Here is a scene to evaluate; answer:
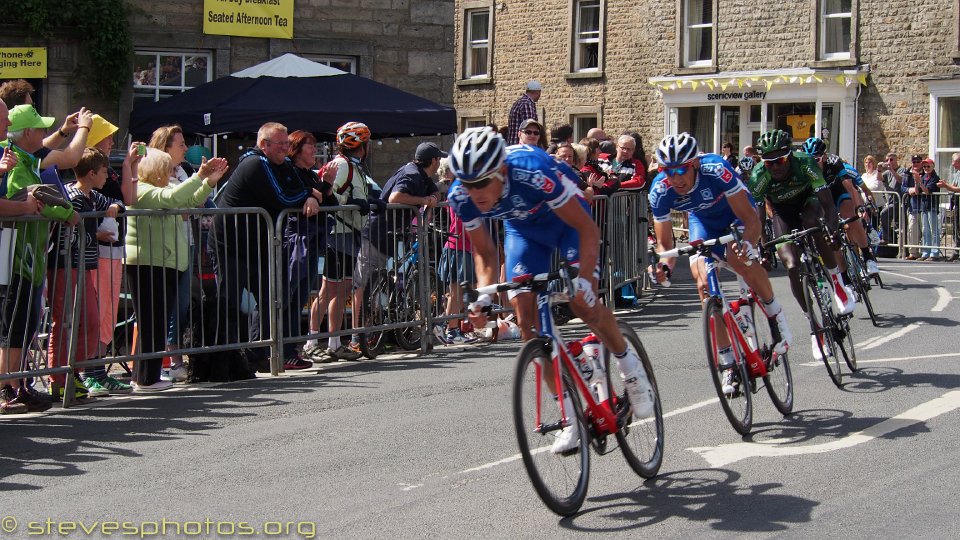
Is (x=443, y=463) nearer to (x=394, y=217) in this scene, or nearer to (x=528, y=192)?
(x=528, y=192)

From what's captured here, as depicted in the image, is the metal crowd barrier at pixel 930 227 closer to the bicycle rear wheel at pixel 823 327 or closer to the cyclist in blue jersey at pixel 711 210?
the bicycle rear wheel at pixel 823 327

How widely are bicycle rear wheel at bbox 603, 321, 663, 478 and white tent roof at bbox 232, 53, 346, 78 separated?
11.1 meters

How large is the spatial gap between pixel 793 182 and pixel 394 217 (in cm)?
365

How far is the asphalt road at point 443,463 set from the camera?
246 inches

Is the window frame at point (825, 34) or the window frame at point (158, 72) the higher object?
the window frame at point (825, 34)

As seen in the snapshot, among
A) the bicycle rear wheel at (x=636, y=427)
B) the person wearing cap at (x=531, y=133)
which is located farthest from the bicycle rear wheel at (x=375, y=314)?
the bicycle rear wheel at (x=636, y=427)

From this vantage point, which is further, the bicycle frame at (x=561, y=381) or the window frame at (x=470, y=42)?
the window frame at (x=470, y=42)

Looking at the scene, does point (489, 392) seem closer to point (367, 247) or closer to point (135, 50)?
point (367, 247)

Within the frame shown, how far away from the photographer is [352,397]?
976 centimetres

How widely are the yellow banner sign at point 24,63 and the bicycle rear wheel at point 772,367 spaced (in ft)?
43.8

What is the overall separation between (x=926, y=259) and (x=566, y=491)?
2028cm

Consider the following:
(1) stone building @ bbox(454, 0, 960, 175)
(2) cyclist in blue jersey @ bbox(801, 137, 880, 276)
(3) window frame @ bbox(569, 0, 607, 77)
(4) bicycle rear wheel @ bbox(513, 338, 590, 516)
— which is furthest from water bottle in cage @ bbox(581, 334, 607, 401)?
(3) window frame @ bbox(569, 0, 607, 77)

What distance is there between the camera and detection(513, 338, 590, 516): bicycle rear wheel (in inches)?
241

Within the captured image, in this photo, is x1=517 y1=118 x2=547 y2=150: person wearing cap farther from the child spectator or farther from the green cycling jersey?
the child spectator
